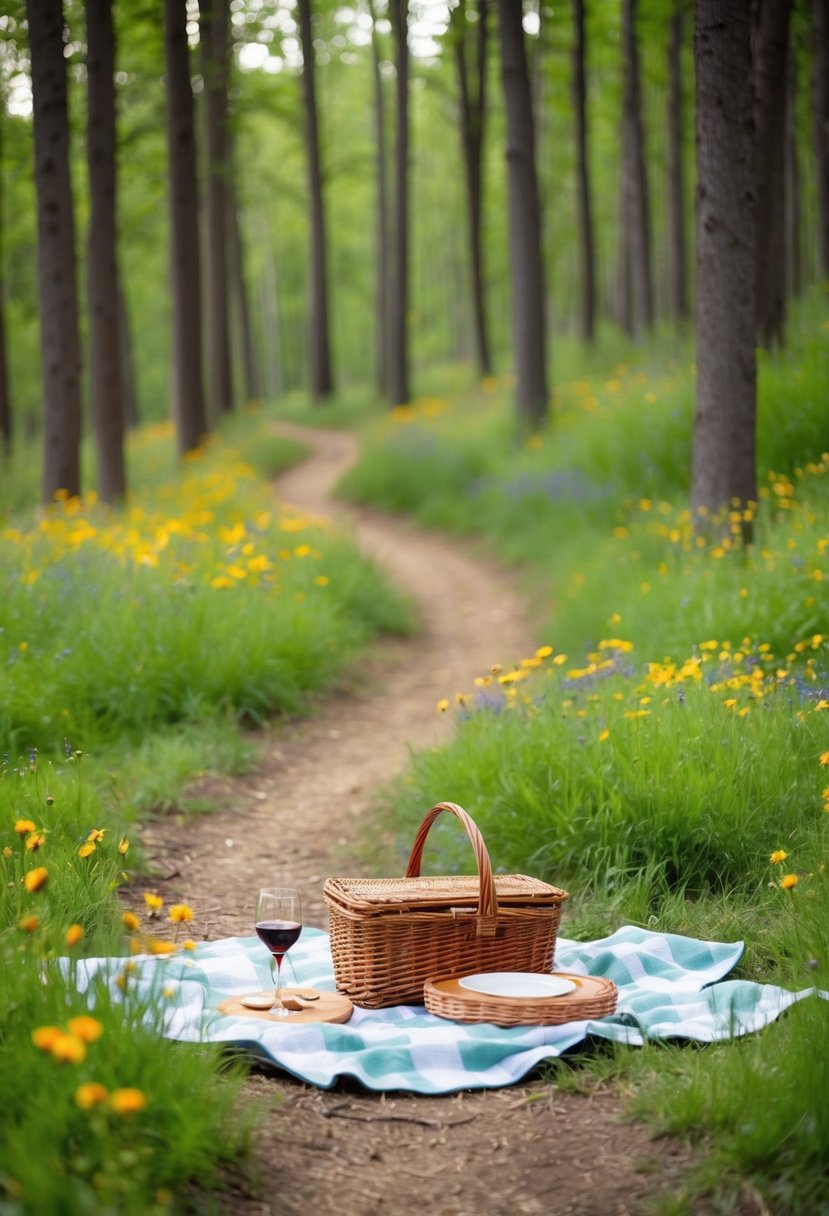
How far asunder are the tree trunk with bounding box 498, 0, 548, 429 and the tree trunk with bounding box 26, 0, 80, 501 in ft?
17.0

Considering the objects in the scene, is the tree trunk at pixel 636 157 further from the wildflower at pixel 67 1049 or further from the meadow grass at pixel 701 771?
the wildflower at pixel 67 1049

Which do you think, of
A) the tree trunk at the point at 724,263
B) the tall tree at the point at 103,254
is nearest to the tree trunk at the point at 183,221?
the tall tree at the point at 103,254

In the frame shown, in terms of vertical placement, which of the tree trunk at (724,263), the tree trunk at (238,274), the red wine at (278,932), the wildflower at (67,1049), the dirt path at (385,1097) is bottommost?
the dirt path at (385,1097)

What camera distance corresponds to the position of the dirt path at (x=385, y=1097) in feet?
9.05

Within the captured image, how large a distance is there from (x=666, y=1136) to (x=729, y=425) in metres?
5.69

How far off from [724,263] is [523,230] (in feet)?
21.7

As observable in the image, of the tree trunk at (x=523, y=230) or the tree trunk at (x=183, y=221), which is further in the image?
the tree trunk at (x=183, y=221)

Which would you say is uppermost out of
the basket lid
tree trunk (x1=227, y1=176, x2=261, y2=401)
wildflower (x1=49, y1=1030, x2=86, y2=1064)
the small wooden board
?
tree trunk (x1=227, y1=176, x2=261, y2=401)

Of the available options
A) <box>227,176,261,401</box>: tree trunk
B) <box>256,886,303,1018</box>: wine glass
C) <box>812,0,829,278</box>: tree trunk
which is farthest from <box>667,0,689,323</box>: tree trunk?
<box>256,886,303,1018</box>: wine glass

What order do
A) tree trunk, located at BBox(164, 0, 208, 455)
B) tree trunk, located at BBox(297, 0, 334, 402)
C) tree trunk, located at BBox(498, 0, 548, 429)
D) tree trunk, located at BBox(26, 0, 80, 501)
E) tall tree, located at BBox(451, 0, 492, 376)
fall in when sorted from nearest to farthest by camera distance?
tree trunk, located at BBox(26, 0, 80, 501)
tree trunk, located at BBox(498, 0, 548, 429)
tree trunk, located at BBox(164, 0, 208, 455)
tall tree, located at BBox(451, 0, 492, 376)
tree trunk, located at BBox(297, 0, 334, 402)

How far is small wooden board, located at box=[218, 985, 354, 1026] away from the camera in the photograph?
345 cm

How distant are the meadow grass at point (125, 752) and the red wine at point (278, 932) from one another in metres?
0.29

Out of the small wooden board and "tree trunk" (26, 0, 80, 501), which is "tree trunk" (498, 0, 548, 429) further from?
the small wooden board

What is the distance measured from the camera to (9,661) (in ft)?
19.7
